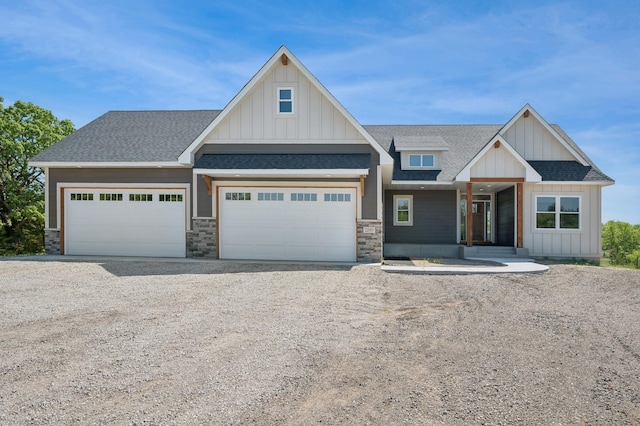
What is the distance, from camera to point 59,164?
1553 cm

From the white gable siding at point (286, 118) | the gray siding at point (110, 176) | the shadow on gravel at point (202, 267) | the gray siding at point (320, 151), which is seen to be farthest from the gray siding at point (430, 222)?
the gray siding at point (110, 176)

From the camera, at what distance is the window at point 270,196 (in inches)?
575

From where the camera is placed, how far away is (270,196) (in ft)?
48.1

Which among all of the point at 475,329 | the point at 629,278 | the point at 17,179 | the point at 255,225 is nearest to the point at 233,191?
the point at 255,225

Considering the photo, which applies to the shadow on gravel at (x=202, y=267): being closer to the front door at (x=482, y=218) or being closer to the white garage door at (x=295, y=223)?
the white garage door at (x=295, y=223)

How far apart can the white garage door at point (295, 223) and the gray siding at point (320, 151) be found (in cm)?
57

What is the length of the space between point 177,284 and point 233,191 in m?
5.55

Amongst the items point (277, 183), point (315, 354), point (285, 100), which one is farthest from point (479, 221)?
point (315, 354)

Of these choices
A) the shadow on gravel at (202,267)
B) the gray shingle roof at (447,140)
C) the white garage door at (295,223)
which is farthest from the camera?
the gray shingle roof at (447,140)

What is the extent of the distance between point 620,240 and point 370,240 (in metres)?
16.4

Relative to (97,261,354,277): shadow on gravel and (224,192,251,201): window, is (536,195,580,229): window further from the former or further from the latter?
(224,192,251,201): window

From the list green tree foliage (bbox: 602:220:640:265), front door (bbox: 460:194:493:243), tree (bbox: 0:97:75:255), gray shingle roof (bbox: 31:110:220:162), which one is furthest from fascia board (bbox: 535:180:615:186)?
tree (bbox: 0:97:75:255)

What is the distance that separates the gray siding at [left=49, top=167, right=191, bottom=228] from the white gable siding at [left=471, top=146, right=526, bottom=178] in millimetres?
11345

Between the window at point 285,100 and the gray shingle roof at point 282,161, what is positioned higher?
the window at point 285,100
